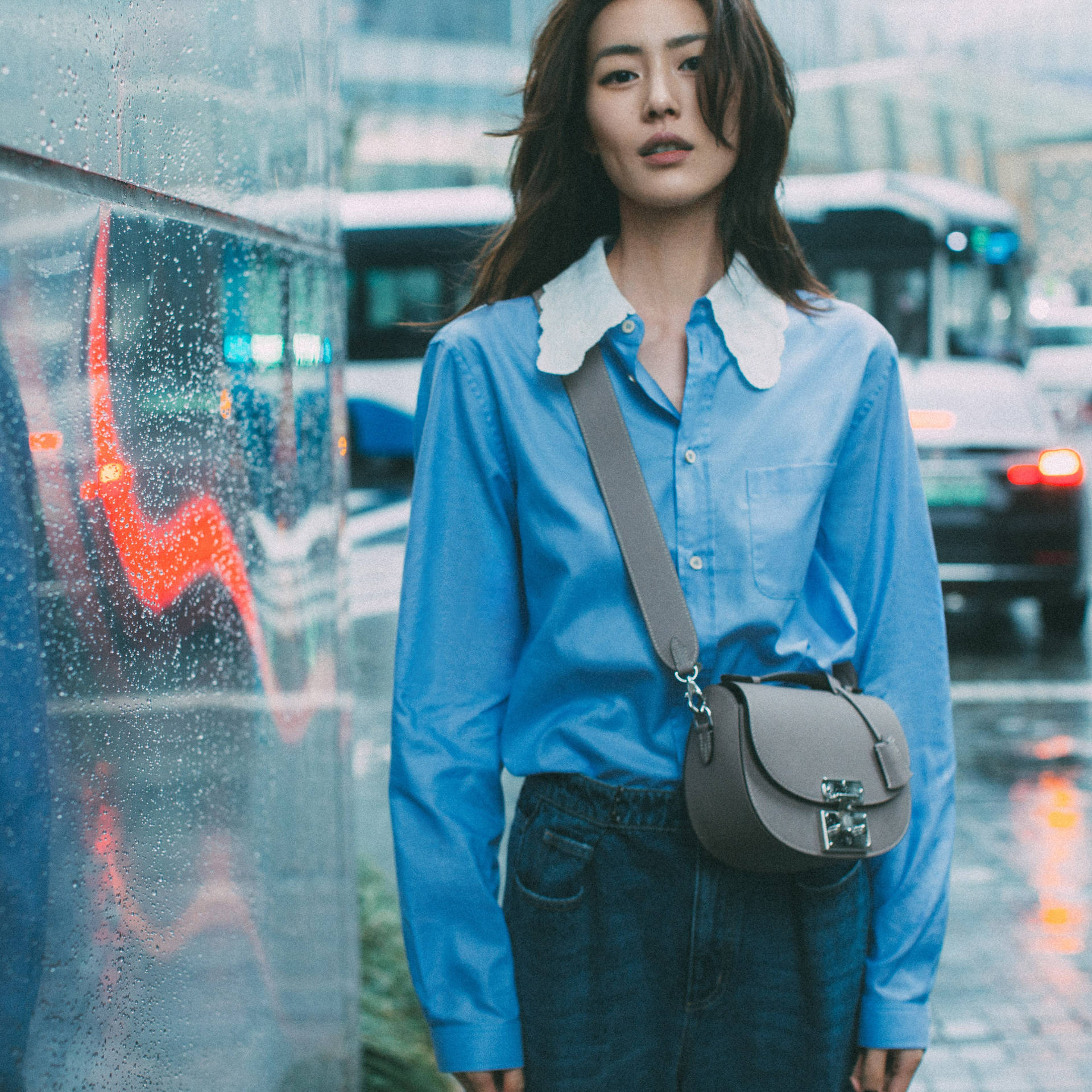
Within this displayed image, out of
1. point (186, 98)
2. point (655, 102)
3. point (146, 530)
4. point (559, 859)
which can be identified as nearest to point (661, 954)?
point (559, 859)

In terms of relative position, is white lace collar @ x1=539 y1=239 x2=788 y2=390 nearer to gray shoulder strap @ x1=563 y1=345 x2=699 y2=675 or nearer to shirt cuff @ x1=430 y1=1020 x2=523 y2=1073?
gray shoulder strap @ x1=563 y1=345 x2=699 y2=675

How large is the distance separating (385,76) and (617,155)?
36.8 m

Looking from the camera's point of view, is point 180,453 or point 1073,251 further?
point 1073,251

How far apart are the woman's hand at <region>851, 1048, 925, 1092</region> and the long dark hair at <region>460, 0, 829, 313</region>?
893 mm

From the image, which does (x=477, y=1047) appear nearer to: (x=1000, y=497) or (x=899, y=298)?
(x=1000, y=497)

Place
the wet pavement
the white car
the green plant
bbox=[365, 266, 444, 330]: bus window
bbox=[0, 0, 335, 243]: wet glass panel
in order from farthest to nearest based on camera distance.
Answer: the white car < bbox=[365, 266, 444, 330]: bus window < the wet pavement < the green plant < bbox=[0, 0, 335, 243]: wet glass panel

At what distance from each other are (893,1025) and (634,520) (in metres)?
0.66

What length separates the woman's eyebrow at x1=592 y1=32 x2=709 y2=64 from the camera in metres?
1.51

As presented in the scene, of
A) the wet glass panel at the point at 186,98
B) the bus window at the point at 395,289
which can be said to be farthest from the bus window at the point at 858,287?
the wet glass panel at the point at 186,98

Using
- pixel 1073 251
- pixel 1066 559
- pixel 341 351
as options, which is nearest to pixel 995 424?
pixel 1066 559

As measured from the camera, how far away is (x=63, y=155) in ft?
3.74

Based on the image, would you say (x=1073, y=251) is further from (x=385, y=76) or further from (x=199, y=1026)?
(x=199, y=1026)

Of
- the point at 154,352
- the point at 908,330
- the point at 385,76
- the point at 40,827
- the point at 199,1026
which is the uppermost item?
the point at 385,76

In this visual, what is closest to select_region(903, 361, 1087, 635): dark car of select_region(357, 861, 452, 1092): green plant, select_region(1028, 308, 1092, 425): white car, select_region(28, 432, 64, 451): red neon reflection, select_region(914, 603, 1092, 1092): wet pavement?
select_region(914, 603, 1092, 1092): wet pavement
